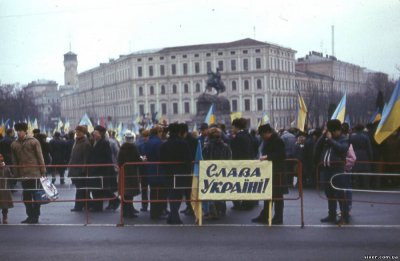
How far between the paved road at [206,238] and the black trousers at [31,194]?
28 centimetres

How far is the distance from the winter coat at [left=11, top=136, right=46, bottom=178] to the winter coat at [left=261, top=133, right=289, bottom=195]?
157 inches

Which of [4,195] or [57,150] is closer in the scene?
[4,195]

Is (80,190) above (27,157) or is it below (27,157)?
below

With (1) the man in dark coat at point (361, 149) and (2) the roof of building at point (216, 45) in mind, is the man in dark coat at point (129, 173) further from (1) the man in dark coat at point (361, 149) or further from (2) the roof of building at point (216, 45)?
(2) the roof of building at point (216, 45)

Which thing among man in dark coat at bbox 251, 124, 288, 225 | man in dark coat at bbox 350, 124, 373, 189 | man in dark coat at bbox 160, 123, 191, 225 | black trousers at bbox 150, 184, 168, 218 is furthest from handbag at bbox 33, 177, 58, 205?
man in dark coat at bbox 350, 124, 373, 189

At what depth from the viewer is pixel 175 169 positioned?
12.3 metres

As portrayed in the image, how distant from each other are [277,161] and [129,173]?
3.06 metres

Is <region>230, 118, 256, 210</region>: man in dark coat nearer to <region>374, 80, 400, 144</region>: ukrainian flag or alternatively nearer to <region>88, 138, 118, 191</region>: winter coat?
<region>88, 138, 118, 191</region>: winter coat

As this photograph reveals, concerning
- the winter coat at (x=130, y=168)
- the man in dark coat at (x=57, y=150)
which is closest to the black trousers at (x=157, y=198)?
the winter coat at (x=130, y=168)

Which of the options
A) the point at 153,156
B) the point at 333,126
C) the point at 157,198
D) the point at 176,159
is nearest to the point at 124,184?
the point at 157,198

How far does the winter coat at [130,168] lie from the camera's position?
13203 mm

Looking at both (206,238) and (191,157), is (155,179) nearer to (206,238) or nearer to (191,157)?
(191,157)

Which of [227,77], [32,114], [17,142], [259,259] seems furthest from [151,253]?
[227,77]

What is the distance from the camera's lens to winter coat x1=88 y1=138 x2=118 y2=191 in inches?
556
